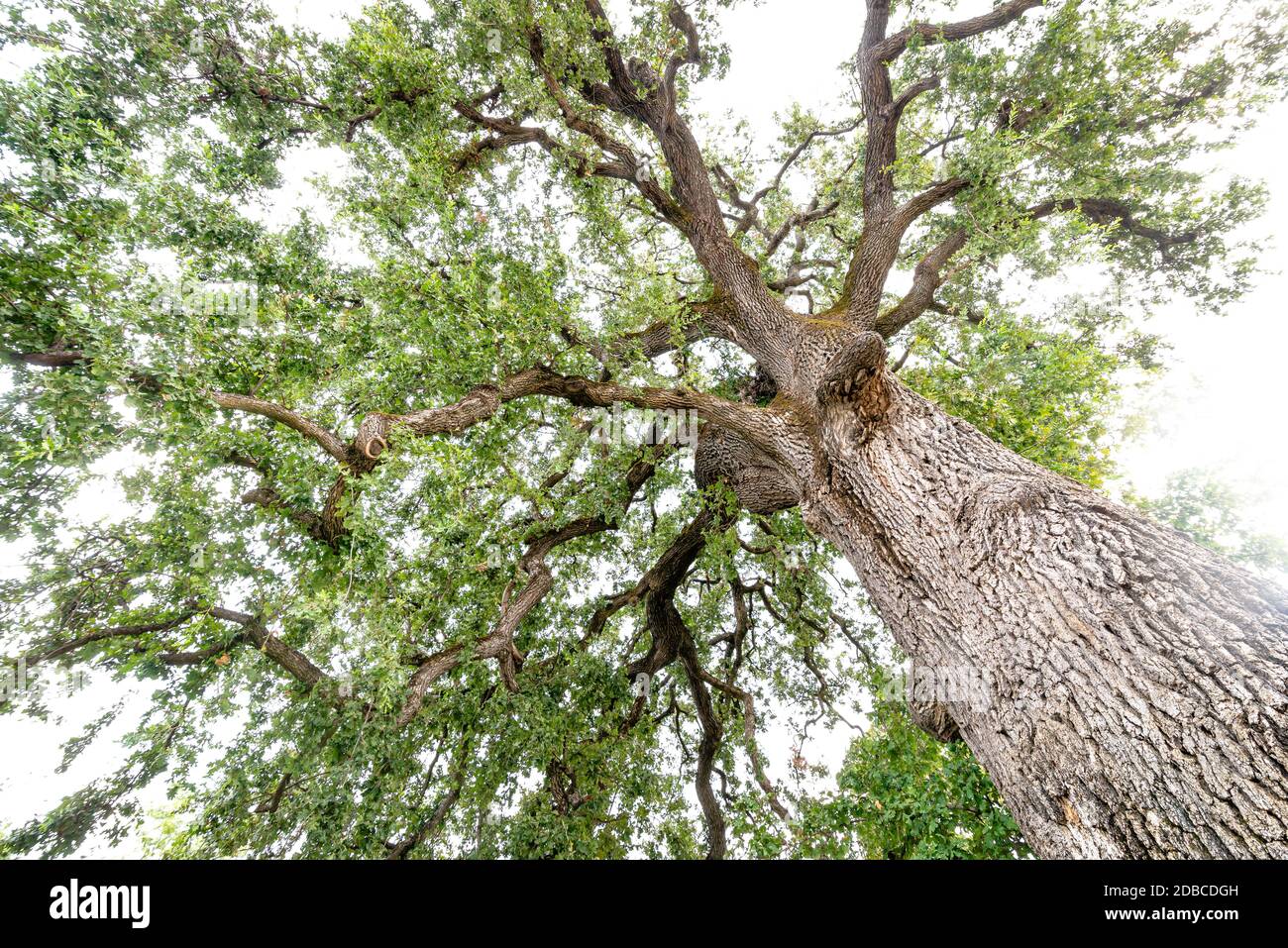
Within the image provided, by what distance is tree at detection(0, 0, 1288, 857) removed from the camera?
2.41 m

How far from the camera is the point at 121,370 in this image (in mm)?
3398

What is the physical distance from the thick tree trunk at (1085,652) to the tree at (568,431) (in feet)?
0.05

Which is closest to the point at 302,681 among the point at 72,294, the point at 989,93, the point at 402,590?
the point at 402,590

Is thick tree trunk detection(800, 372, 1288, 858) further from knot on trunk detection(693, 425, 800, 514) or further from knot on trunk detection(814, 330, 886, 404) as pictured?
knot on trunk detection(693, 425, 800, 514)

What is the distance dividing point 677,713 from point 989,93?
10.4 metres

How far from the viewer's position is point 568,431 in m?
6.28

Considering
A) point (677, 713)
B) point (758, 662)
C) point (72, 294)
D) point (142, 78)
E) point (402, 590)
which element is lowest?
point (677, 713)

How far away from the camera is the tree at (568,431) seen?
2406 millimetres

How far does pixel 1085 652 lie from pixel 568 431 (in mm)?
5373

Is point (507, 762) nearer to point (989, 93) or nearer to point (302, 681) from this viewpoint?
point (302, 681)

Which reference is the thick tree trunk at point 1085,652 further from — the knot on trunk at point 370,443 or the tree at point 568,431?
the knot on trunk at point 370,443

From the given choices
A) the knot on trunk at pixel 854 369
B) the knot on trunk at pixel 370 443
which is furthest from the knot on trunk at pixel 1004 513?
the knot on trunk at pixel 370 443

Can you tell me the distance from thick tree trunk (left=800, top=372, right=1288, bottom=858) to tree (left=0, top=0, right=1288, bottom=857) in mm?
16

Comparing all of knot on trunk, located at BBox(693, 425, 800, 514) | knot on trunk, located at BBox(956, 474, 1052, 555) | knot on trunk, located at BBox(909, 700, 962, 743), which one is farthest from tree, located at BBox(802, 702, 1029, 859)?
knot on trunk, located at BBox(693, 425, 800, 514)
